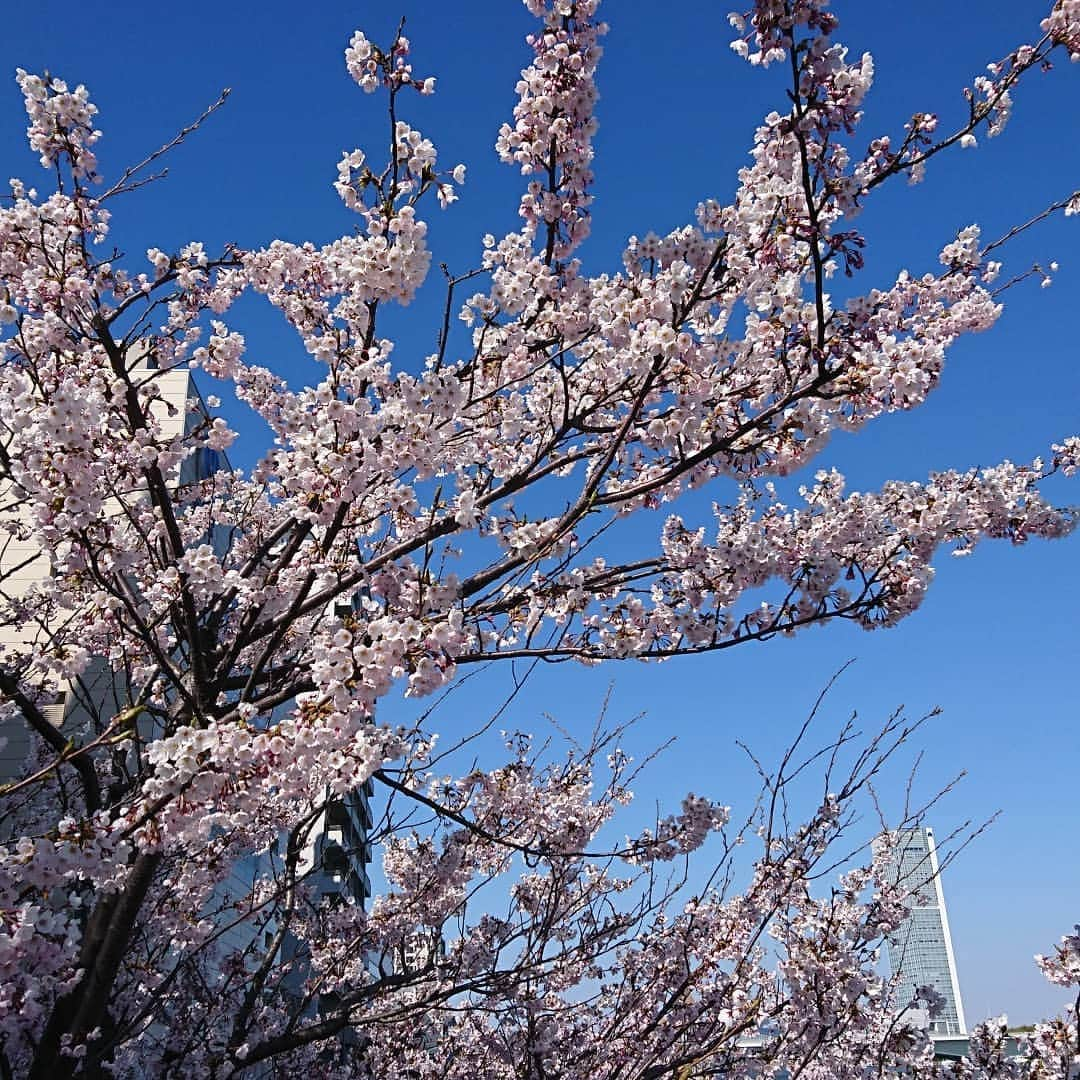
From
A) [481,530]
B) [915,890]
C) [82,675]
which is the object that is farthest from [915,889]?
[82,675]

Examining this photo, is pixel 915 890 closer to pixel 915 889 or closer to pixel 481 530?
pixel 915 889

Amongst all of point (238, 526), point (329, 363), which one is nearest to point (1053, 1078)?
point (329, 363)

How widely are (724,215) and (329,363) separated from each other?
259 centimetres

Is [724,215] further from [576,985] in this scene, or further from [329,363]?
[576,985]

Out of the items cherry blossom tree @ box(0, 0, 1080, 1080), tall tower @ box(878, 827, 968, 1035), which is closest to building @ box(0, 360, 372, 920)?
cherry blossom tree @ box(0, 0, 1080, 1080)

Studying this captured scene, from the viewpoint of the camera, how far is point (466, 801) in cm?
669

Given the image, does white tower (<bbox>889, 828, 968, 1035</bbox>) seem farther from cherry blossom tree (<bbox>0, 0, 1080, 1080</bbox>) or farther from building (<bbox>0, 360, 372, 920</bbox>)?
building (<bbox>0, 360, 372, 920</bbox>)

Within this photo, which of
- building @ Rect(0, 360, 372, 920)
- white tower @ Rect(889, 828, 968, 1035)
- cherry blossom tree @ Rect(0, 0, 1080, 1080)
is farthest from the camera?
building @ Rect(0, 360, 372, 920)

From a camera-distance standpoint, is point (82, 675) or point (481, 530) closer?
point (481, 530)

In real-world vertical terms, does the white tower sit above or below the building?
below

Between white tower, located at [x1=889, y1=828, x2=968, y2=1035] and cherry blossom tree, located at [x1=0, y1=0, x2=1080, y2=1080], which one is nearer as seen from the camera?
cherry blossom tree, located at [x1=0, y1=0, x2=1080, y2=1080]

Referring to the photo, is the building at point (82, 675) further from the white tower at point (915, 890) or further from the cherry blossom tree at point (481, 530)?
the white tower at point (915, 890)

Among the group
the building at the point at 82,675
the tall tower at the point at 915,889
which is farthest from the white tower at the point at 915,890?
the building at the point at 82,675

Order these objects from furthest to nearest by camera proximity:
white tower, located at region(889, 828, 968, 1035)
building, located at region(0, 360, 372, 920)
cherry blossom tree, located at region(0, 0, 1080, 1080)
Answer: building, located at region(0, 360, 372, 920)
white tower, located at region(889, 828, 968, 1035)
cherry blossom tree, located at region(0, 0, 1080, 1080)
